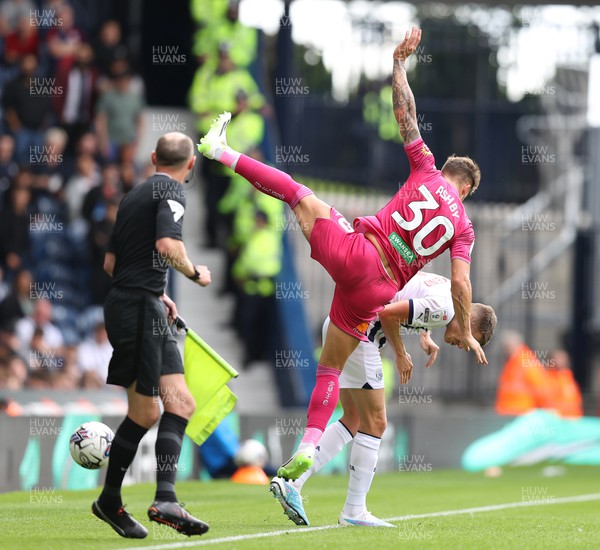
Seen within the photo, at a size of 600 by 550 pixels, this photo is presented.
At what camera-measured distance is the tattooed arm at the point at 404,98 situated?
8.62m

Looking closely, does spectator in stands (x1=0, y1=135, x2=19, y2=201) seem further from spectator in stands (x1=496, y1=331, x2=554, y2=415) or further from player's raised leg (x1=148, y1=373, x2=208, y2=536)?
player's raised leg (x1=148, y1=373, x2=208, y2=536)

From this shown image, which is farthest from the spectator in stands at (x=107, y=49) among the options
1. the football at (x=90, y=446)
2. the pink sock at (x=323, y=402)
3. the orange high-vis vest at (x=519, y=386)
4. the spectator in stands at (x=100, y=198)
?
the pink sock at (x=323, y=402)

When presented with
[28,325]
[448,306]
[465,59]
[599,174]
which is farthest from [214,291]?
[448,306]

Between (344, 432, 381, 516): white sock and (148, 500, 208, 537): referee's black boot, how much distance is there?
5.14 ft

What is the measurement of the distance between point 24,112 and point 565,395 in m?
8.88

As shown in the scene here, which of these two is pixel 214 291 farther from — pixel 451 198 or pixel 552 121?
pixel 451 198

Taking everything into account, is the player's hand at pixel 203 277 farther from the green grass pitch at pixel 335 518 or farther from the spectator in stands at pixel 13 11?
the spectator in stands at pixel 13 11

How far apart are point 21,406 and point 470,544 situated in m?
6.44

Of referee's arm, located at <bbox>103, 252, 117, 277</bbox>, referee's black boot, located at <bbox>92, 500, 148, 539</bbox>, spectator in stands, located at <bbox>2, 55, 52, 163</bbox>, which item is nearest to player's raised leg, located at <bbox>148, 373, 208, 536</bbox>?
referee's black boot, located at <bbox>92, 500, 148, 539</bbox>

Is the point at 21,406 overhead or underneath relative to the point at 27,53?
underneath

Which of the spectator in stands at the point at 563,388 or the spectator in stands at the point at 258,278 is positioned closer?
the spectator in stands at the point at 258,278

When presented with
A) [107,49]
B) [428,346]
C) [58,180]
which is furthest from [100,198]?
[428,346]

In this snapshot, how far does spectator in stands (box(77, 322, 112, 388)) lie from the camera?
1538 centimetres

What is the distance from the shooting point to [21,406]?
43.4ft
